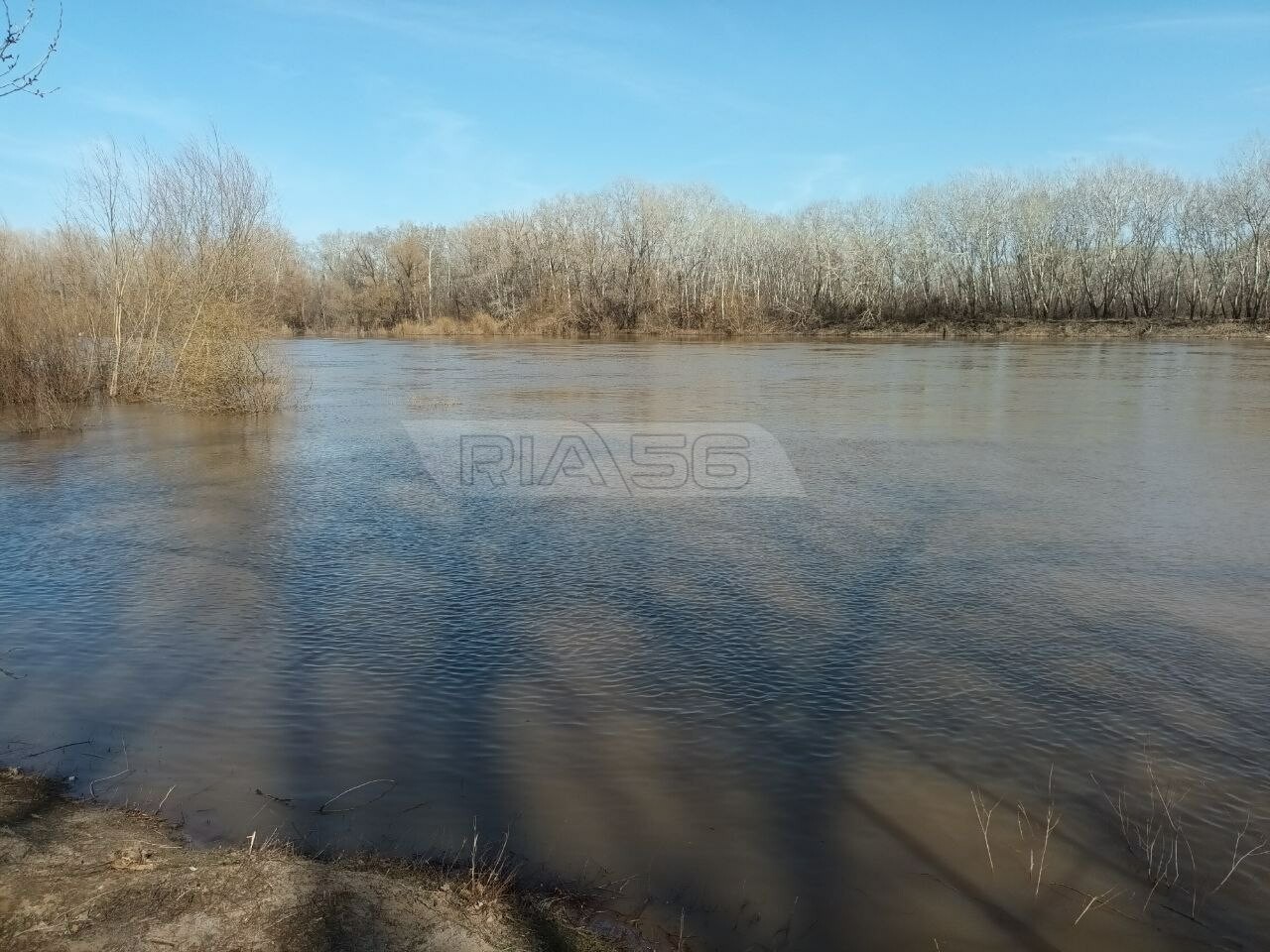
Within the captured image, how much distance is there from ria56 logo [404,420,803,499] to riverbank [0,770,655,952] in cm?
621

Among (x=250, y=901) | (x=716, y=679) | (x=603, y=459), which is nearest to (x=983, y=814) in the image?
(x=716, y=679)

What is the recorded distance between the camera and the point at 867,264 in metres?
60.0

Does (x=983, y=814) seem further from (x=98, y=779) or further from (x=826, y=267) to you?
(x=826, y=267)

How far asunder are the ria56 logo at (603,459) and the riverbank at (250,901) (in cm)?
621

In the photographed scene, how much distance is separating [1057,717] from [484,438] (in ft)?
31.8

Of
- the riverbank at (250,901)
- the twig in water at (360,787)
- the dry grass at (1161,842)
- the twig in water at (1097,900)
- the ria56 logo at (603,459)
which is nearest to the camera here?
the riverbank at (250,901)

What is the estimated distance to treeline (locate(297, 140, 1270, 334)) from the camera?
1984 inches

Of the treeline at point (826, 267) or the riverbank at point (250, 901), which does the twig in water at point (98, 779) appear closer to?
the riverbank at point (250, 901)

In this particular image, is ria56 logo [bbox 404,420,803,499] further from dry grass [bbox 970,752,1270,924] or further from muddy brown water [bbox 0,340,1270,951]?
dry grass [bbox 970,752,1270,924]

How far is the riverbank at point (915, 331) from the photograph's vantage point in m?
42.2

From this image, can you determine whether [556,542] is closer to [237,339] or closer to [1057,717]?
[1057,717]

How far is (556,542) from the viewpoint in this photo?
7.31 m

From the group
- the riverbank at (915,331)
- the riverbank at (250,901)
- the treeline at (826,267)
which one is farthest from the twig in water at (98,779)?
the riverbank at (915,331)

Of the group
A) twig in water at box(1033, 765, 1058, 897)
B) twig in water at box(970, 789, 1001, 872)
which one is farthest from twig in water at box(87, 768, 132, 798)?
twig in water at box(1033, 765, 1058, 897)
